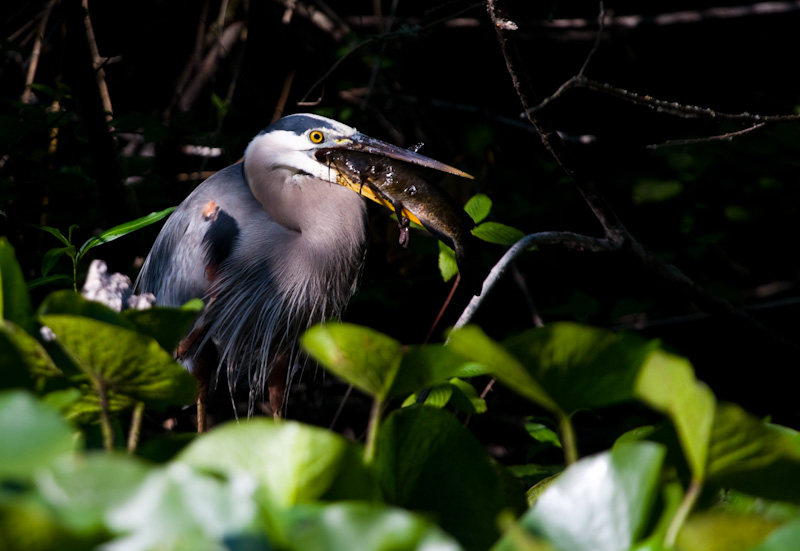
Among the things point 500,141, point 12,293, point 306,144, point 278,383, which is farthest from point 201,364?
point 12,293

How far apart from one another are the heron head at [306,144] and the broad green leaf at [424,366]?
1556 millimetres

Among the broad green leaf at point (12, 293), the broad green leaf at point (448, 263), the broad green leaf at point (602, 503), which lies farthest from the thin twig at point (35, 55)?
the broad green leaf at point (602, 503)

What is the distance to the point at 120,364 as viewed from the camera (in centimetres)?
61

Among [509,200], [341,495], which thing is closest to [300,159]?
[509,200]

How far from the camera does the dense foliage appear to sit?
514 mm

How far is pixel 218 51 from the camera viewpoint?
3105mm

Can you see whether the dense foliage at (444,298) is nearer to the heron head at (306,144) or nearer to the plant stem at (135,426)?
the plant stem at (135,426)

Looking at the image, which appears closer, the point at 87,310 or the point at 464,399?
the point at 87,310

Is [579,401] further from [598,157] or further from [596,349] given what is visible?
[598,157]

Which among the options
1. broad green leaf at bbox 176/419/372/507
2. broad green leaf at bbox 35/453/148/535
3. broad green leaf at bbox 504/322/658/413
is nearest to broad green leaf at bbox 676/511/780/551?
broad green leaf at bbox 504/322/658/413

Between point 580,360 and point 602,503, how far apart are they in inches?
4.5

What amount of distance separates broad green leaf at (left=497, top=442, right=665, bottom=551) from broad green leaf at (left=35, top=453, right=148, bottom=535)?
0.27m

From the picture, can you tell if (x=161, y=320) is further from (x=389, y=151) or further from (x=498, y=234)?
(x=389, y=151)

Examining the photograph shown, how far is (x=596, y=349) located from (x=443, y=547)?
0.79 feet
